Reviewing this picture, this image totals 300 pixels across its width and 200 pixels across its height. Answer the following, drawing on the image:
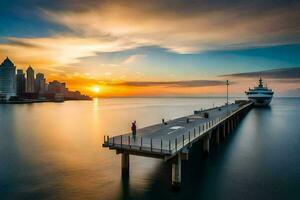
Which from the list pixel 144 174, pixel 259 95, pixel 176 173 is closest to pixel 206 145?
pixel 144 174

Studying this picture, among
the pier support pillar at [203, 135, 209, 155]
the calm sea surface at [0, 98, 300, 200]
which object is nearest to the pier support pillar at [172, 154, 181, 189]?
the calm sea surface at [0, 98, 300, 200]

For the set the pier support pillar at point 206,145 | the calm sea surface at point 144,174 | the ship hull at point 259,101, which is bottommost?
the calm sea surface at point 144,174

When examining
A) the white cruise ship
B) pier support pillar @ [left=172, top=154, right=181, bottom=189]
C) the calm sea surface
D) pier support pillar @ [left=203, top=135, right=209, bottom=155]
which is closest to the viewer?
pier support pillar @ [left=172, top=154, right=181, bottom=189]

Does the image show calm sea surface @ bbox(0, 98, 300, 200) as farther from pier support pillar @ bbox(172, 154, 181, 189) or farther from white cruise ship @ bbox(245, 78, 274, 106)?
white cruise ship @ bbox(245, 78, 274, 106)

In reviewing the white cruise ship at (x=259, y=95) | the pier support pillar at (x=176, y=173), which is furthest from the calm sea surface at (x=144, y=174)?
the white cruise ship at (x=259, y=95)

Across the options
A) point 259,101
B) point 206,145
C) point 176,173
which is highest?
point 259,101

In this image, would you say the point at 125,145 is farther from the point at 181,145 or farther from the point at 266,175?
the point at 266,175

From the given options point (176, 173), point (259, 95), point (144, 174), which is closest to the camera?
point (176, 173)

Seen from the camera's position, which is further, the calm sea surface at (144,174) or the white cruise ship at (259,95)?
the white cruise ship at (259,95)

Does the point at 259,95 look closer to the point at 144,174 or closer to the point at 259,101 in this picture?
the point at 259,101

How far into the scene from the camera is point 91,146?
45875 mm

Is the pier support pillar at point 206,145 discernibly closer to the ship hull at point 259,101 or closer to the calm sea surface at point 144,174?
the calm sea surface at point 144,174

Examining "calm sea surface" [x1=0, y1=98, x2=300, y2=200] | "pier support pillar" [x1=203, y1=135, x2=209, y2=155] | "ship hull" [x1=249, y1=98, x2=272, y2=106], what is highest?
"ship hull" [x1=249, y1=98, x2=272, y2=106]

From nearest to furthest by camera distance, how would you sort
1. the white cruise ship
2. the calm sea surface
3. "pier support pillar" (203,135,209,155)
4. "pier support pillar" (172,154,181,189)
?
"pier support pillar" (172,154,181,189) → the calm sea surface → "pier support pillar" (203,135,209,155) → the white cruise ship
